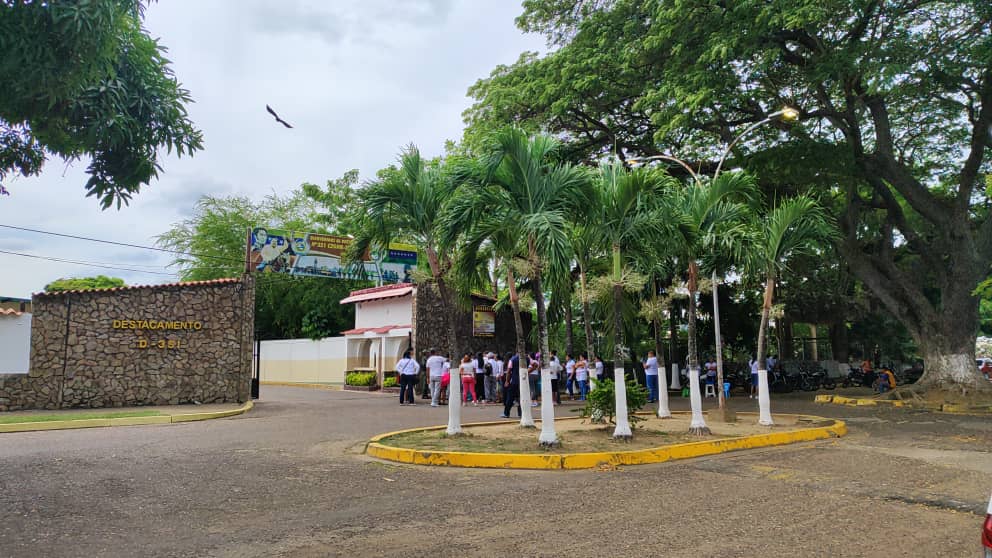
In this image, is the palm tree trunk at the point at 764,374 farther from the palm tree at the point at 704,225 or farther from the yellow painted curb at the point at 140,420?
the yellow painted curb at the point at 140,420

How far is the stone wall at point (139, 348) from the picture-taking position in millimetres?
17953

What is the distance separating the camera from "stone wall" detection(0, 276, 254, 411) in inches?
707

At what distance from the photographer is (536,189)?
410 inches

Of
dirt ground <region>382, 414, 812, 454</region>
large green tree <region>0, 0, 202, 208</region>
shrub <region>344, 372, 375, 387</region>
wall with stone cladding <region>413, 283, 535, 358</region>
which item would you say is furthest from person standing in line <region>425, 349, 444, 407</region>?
large green tree <region>0, 0, 202, 208</region>

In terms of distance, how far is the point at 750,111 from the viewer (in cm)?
1972

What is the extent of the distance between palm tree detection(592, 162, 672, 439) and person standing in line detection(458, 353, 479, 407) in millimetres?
9981

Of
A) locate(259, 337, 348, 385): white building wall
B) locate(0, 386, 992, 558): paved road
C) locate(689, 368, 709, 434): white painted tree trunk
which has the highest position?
locate(259, 337, 348, 385): white building wall

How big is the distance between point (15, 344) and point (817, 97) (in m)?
22.5

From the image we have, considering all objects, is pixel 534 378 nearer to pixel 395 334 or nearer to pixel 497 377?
pixel 497 377

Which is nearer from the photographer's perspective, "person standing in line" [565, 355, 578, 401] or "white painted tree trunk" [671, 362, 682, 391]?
"person standing in line" [565, 355, 578, 401]

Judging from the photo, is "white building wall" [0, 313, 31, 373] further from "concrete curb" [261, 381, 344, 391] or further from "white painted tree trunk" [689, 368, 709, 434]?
"white painted tree trunk" [689, 368, 709, 434]

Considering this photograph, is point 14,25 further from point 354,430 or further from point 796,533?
point 354,430

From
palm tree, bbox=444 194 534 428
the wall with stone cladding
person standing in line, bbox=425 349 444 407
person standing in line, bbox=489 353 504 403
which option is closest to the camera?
palm tree, bbox=444 194 534 428

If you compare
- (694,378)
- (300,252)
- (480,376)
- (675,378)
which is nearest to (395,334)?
(480,376)
